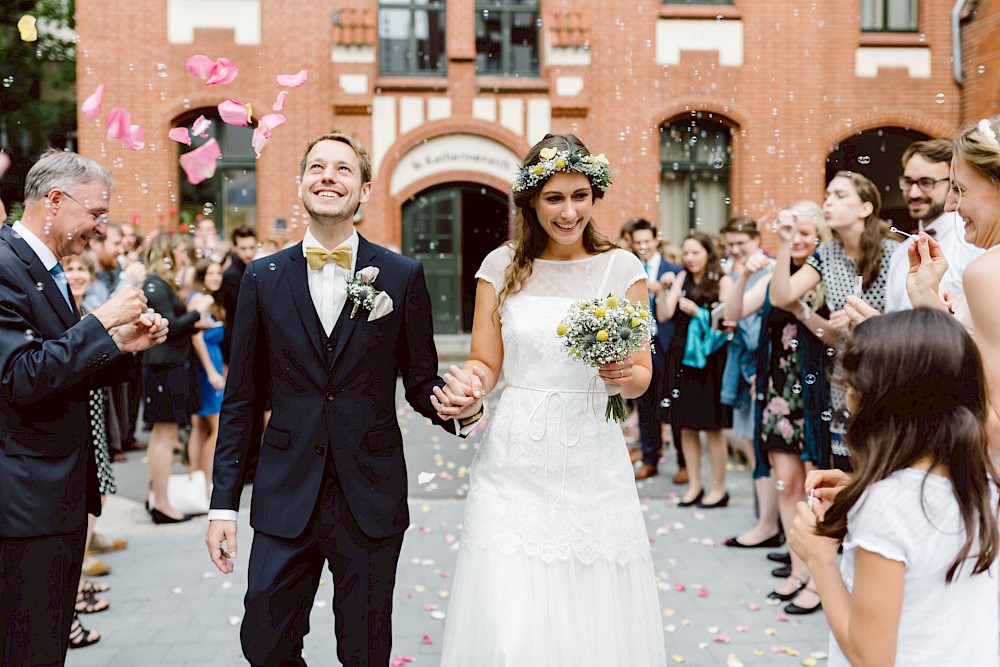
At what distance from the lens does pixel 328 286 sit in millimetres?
3010

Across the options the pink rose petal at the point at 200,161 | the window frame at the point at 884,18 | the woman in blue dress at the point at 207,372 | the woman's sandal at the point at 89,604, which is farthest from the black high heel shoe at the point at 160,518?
the window frame at the point at 884,18

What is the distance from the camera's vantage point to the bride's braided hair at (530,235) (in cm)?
330

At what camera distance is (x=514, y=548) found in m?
3.02

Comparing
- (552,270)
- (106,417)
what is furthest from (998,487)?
(106,417)

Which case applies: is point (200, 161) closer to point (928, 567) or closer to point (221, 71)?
point (221, 71)

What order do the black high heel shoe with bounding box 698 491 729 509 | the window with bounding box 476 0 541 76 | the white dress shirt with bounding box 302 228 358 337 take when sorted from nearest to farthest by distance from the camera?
the white dress shirt with bounding box 302 228 358 337
the black high heel shoe with bounding box 698 491 729 509
the window with bounding box 476 0 541 76

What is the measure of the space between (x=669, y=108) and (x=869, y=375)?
1381cm

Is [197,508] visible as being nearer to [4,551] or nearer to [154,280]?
[154,280]

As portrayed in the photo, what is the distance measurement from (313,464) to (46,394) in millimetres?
893

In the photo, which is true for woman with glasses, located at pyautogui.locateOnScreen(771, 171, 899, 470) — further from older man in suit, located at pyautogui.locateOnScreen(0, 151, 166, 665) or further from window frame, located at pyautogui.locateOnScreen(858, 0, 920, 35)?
window frame, located at pyautogui.locateOnScreen(858, 0, 920, 35)

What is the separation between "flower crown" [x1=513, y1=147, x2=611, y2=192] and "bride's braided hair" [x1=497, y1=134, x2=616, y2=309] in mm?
27

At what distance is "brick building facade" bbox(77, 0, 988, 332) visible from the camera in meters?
14.3

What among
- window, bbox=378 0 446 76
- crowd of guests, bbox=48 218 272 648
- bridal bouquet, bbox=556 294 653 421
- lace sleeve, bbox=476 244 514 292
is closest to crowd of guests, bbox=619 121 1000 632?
bridal bouquet, bbox=556 294 653 421

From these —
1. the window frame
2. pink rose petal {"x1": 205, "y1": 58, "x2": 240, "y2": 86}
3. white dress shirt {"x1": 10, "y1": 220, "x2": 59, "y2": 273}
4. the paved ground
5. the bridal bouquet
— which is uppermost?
the window frame
